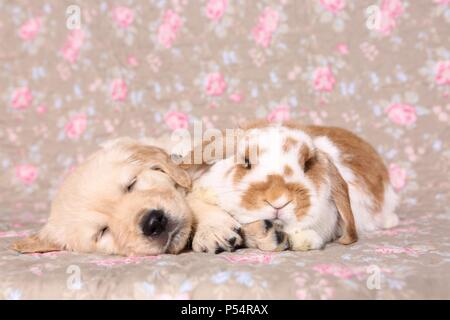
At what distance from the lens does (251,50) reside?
14.3 feet

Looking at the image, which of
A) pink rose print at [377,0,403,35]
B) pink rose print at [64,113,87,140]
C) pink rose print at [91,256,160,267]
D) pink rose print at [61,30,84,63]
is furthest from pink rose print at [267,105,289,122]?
pink rose print at [91,256,160,267]

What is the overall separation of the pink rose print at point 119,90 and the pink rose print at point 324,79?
4.62 ft

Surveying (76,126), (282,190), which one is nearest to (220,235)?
(282,190)

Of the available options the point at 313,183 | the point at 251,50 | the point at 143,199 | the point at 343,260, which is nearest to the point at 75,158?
→ the point at 251,50

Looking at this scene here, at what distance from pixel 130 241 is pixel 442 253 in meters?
1.31

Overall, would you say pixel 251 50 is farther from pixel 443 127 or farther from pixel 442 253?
pixel 442 253

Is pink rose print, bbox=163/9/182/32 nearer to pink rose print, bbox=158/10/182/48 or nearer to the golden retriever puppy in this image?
pink rose print, bbox=158/10/182/48

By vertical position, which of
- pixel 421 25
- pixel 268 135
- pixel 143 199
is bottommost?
pixel 143 199

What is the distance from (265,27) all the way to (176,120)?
96 centimetres

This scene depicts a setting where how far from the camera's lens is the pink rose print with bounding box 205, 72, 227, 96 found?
4316 millimetres

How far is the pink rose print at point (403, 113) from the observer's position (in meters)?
4.22

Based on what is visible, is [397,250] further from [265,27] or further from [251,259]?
[265,27]

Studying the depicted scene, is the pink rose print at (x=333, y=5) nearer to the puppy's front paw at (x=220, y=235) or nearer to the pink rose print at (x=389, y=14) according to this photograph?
the pink rose print at (x=389, y=14)

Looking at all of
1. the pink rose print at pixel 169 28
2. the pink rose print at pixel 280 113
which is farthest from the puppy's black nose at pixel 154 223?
the pink rose print at pixel 169 28
